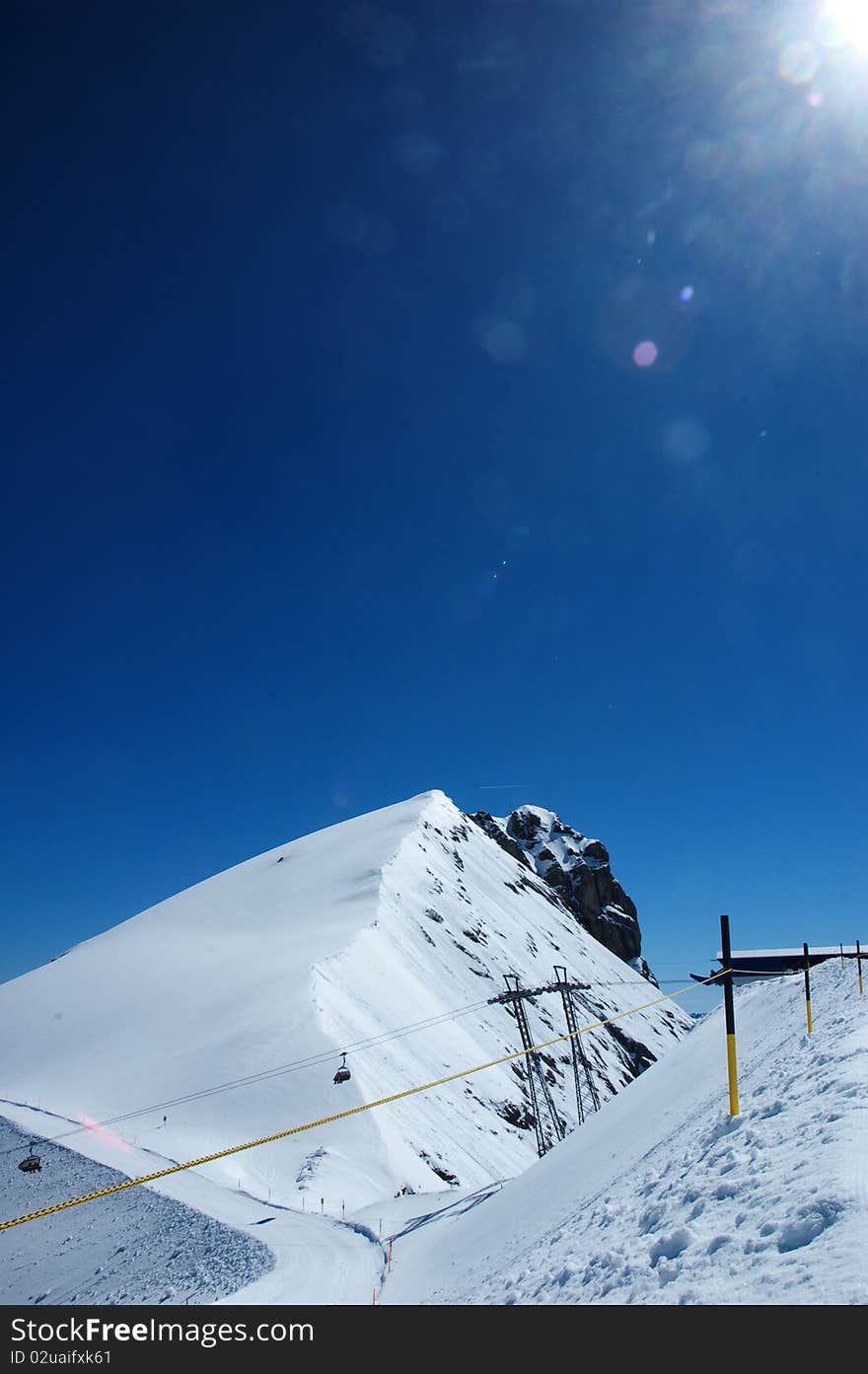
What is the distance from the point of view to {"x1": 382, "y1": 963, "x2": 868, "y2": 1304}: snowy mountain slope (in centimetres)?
518

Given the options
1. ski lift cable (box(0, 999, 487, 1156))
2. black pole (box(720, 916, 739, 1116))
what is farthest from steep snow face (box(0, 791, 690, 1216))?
black pole (box(720, 916, 739, 1116))

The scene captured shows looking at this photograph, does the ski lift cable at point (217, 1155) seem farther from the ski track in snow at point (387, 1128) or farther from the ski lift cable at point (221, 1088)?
the ski lift cable at point (221, 1088)

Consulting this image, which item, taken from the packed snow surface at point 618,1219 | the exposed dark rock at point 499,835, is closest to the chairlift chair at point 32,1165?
the packed snow surface at point 618,1219

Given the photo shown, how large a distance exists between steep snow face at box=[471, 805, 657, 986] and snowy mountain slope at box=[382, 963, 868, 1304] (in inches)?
5418

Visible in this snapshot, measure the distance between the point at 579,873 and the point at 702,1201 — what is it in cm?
16525

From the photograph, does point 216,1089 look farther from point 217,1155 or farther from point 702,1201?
point 702,1201

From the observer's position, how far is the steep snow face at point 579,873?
161m

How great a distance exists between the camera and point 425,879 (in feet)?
249

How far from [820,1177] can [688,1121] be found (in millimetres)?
5630

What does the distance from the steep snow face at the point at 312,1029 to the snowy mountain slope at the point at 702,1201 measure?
48.4 feet

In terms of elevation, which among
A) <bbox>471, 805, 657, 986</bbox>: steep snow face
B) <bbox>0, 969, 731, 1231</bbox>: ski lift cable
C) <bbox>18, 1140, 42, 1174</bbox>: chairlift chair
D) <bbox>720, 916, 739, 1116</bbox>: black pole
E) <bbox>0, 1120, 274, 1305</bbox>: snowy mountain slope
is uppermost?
<bbox>471, 805, 657, 986</bbox>: steep snow face

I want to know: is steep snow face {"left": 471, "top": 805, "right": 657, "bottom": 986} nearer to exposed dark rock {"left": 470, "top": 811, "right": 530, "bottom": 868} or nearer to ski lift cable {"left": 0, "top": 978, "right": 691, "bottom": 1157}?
exposed dark rock {"left": 470, "top": 811, "right": 530, "bottom": 868}

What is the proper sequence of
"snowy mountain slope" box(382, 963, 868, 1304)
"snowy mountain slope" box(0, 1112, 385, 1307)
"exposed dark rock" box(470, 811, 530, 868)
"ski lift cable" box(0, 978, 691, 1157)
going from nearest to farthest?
"snowy mountain slope" box(382, 963, 868, 1304), "snowy mountain slope" box(0, 1112, 385, 1307), "ski lift cable" box(0, 978, 691, 1157), "exposed dark rock" box(470, 811, 530, 868)
